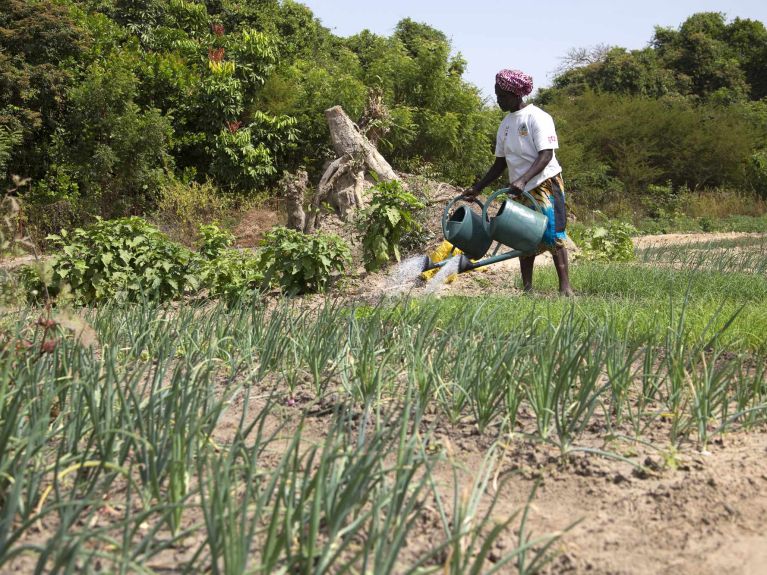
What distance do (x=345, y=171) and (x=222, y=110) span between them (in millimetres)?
5292

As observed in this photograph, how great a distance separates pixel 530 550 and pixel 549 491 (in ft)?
1.25

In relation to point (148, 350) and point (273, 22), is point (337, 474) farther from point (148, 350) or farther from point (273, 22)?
point (273, 22)

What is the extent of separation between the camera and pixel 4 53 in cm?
1193

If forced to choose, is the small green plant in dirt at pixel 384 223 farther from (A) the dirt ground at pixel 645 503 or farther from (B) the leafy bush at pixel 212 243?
(A) the dirt ground at pixel 645 503

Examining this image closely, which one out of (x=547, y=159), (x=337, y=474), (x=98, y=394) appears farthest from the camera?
(x=547, y=159)

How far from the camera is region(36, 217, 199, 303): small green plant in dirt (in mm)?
5914

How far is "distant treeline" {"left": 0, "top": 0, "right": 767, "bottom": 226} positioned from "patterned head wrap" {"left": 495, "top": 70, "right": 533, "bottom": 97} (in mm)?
4094

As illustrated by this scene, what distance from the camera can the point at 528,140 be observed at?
17.7 ft

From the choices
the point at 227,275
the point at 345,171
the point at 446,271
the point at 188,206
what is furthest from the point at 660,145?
the point at 227,275

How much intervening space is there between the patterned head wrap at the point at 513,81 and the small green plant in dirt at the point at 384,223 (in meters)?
2.08

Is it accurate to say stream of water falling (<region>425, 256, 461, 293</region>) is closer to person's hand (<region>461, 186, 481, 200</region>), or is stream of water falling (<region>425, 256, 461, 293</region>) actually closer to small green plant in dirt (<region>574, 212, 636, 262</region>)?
person's hand (<region>461, 186, 481, 200</region>)

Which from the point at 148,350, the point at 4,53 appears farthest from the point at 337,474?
the point at 4,53

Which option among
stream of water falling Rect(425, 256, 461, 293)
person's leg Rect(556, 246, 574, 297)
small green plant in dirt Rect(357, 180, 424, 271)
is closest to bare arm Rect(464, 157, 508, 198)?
stream of water falling Rect(425, 256, 461, 293)

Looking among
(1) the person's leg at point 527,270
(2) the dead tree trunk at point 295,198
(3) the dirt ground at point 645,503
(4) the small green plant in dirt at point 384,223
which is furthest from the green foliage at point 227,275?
(3) the dirt ground at point 645,503
